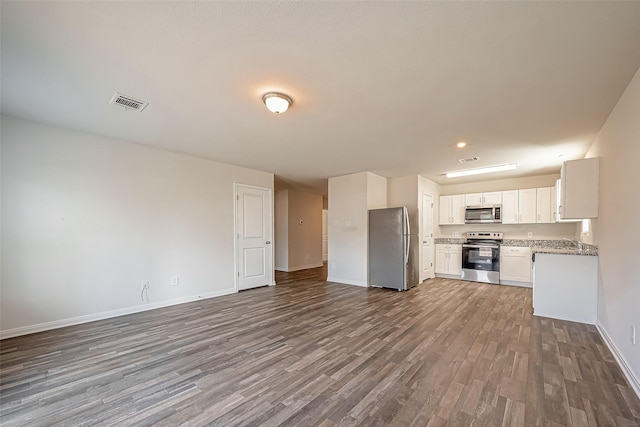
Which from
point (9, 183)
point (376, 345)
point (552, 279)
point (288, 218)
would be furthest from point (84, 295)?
point (552, 279)

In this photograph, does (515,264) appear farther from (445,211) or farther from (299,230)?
(299,230)

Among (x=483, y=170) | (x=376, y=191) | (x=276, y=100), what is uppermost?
(x=276, y=100)

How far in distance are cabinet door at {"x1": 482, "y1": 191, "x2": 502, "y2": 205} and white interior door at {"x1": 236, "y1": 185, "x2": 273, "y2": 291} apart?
4.92m

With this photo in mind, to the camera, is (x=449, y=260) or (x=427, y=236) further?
(x=449, y=260)

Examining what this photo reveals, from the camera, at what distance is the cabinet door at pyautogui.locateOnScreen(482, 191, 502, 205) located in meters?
5.96

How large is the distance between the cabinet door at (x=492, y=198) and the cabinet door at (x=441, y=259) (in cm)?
141

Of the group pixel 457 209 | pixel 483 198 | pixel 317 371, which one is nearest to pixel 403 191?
pixel 457 209

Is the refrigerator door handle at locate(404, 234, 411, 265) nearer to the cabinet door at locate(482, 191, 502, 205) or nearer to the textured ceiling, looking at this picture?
the textured ceiling

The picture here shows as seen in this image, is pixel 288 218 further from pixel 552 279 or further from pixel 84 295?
pixel 552 279

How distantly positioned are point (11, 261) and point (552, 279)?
6.69 m

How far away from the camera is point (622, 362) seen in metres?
2.30

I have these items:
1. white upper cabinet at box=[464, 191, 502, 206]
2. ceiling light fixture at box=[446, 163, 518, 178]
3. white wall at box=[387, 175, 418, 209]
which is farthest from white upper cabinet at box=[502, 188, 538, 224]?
white wall at box=[387, 175, 418, 209]

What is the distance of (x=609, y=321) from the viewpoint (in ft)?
8.98

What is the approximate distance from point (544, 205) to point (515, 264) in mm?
1357
